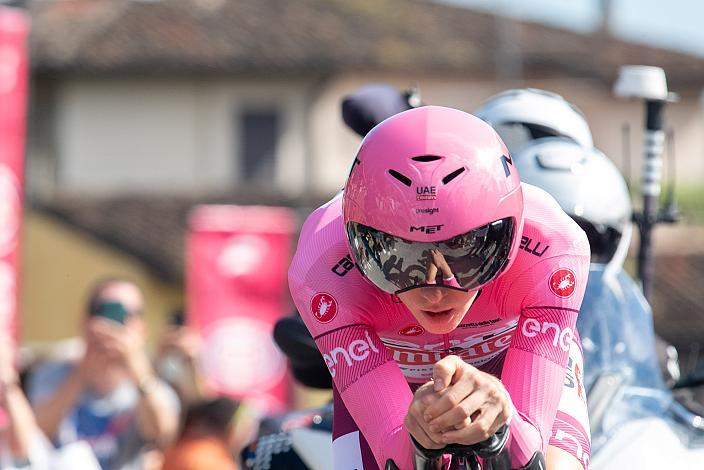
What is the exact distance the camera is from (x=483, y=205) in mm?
3697

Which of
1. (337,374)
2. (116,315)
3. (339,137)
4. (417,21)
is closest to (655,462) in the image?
(337,374)

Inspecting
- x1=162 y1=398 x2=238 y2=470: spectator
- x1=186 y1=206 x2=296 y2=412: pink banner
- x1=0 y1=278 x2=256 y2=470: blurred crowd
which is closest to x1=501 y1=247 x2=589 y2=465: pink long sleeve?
x1=162 y1=398 x2=238 y2=470: spectator

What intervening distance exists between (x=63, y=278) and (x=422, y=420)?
2438 cm

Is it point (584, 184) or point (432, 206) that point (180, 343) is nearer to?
point (584, 184)

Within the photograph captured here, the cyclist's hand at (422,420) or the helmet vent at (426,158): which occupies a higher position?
the helmet vent at (426,158)

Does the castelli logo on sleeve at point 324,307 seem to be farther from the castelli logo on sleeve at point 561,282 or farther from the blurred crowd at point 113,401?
the blurred crowd at point 113,401

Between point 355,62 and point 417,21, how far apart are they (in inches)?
173

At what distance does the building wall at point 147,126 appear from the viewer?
32125 mm

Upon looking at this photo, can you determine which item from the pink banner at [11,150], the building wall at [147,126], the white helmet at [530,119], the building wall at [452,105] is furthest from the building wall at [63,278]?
the white helmet at [530,119]

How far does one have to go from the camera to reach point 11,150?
11625 mm

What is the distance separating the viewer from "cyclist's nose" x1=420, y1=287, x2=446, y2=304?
3.71 metres

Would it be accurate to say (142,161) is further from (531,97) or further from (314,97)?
(531,97)

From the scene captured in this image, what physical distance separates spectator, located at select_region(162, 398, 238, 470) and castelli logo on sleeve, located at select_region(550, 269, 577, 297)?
3.35 m

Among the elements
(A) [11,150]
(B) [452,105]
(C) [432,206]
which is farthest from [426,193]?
(B) [452,105]
